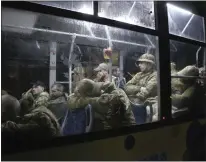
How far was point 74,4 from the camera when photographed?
1.15 metres

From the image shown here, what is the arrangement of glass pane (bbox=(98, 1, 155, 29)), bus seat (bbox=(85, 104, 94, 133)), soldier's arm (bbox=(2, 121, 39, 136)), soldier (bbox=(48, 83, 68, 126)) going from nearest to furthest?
soldier's arm (bbox=(2, 121, 39, 136)), soldier (bbox=(48, 83, 68, 126)), bus seat (bbox=(85, 104, 94, 133)), glass pane (bbox=(98, 1, 155, 29))

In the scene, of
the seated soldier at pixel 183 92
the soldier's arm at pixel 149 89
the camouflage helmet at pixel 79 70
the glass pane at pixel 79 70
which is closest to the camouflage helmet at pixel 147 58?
the glass pane at pixel 79 70

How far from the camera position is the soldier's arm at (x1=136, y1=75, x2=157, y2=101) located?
132cm

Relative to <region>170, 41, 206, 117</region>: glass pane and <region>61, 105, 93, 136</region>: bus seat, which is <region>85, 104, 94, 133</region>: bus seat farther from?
<region>170, 41, 206, 117</region>: glass pane

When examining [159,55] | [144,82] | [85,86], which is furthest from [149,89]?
[85,86]

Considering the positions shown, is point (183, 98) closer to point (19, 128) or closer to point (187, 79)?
point (187, 79)

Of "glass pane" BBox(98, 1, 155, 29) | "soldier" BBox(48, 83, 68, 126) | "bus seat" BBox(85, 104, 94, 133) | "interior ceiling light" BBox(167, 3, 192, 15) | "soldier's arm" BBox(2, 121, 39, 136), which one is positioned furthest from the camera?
"interior ceiling light" BBox(167, 3, 192, 15)

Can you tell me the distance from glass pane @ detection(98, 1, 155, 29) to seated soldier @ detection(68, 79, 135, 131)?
52 cm

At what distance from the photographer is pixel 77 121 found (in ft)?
3.68

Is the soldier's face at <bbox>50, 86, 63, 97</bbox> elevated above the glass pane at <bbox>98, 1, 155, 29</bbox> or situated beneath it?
situated beneath

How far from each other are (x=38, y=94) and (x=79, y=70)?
0.30 m

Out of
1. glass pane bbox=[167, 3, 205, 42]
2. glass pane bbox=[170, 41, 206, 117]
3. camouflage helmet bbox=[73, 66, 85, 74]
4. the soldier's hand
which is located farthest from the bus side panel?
glass pane bbox=[167, 3, 205, 42]

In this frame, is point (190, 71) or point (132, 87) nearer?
point (132, 87)

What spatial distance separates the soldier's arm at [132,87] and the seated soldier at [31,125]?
564 millimetres
